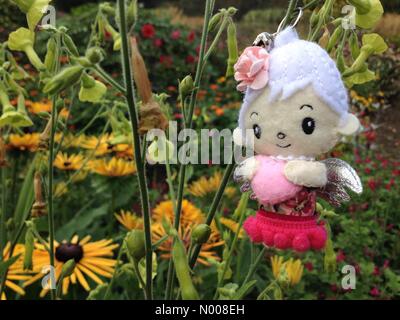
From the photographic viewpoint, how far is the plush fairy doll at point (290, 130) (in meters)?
0.47

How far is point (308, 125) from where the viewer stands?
47 cm

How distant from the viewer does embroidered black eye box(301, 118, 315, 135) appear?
1.55 ft

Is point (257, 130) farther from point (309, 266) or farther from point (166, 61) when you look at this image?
point (166, 61)

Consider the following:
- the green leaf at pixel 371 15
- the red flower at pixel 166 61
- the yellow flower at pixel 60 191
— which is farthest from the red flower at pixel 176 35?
the green leaf at pixel 371 15

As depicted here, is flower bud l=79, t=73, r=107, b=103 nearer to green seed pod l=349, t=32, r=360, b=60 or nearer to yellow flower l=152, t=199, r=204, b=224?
green seed pod l=349, t=32, r=360, b=60

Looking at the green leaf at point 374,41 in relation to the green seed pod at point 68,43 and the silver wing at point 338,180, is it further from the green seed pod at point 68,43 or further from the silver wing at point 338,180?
the green seed pod at point 68,43

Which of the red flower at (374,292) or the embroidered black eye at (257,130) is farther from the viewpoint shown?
the red flower at (374,292)

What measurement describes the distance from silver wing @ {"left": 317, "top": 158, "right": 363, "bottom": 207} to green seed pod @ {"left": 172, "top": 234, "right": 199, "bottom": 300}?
15 cm

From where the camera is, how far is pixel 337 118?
0.48 m

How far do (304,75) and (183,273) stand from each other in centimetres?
22

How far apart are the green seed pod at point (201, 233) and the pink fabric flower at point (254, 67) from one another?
0.16 metres

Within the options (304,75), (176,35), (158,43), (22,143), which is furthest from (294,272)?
(176,35)

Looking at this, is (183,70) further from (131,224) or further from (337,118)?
(337,118)

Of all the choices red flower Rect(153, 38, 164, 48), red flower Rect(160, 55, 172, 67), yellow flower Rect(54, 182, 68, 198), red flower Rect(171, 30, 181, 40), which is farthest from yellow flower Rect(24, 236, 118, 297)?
red flower Rect(171, 30, 181, 40)
